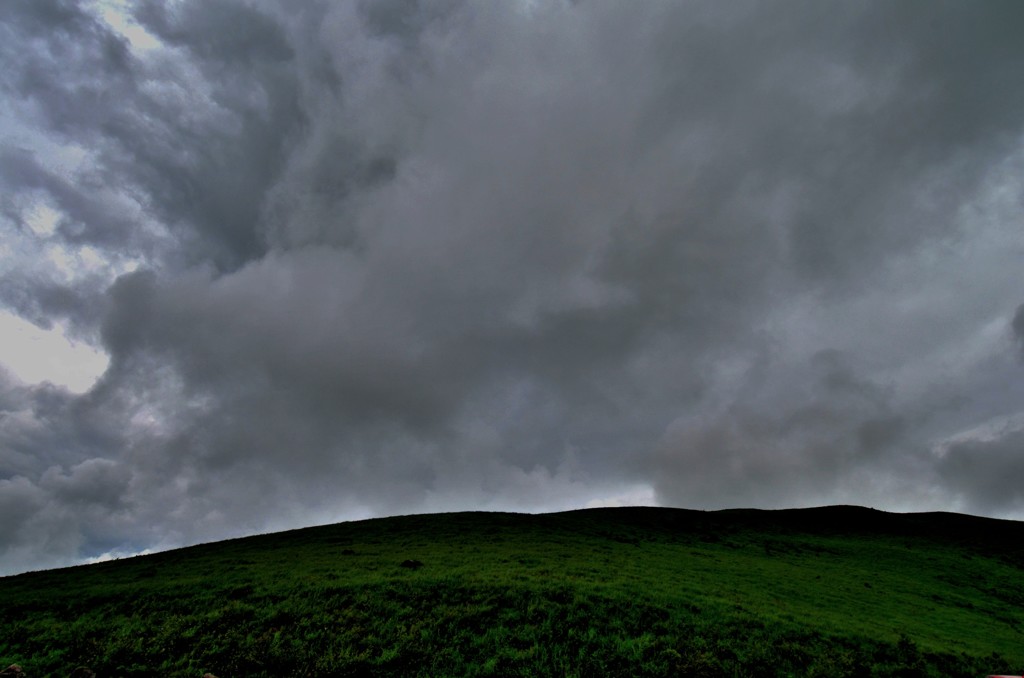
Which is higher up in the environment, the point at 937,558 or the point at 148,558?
the point at 148,558

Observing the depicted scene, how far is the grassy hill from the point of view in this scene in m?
19.1

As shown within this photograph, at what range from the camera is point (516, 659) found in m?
18.7

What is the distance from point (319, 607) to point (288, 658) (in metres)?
5.00

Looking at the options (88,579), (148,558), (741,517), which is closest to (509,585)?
(88,579)

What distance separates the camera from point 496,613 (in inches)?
896

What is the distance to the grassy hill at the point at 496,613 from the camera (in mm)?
19094

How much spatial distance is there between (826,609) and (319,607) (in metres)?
30.1

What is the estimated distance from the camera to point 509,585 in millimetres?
26516

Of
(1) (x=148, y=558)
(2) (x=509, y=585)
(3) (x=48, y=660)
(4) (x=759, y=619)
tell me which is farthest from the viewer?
(1) (x=148, y=558)

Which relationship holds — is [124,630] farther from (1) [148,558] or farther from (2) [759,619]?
(2) [759,619]

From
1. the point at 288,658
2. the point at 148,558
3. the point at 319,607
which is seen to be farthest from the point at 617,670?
the point at 148,558

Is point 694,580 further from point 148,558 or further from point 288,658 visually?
point 148,558

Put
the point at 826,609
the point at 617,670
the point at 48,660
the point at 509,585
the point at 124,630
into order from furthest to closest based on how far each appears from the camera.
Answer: the point at 826,609, the point at 509,585, the point at 124,630, the point at 48,660, the point at 617,670

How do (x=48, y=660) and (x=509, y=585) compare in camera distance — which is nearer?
(x=48, y=660)
